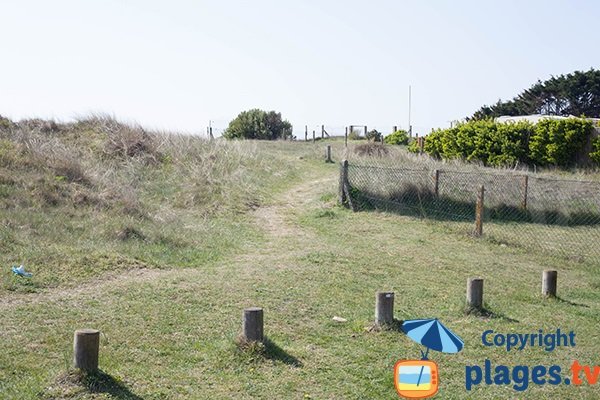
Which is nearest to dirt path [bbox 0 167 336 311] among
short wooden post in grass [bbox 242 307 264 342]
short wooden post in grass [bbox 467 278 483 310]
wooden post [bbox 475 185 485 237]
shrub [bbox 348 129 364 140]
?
short wooden post in grass [bbox 242 307 264 342]

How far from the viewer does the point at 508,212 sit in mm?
15977

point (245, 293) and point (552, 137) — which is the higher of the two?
point (552, 137)

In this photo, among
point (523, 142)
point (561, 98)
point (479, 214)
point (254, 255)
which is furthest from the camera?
point (561, 98)

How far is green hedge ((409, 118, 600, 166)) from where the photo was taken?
22.0 metres

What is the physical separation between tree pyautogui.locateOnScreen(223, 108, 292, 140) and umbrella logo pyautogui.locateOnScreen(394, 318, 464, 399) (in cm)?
3279

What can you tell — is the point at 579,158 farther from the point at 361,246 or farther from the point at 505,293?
the point at 505,293

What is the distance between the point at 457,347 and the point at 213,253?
223 inches

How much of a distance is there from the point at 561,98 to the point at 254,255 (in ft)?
123

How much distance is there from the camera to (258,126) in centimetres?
3925

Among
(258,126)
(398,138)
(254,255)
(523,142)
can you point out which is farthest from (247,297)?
(258,126)

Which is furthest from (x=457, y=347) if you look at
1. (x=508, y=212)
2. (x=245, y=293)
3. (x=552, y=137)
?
(x=552, y=137)

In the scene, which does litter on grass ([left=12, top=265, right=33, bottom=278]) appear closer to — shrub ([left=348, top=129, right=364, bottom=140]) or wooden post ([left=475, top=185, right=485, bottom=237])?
wooden post ([left=475, top=185, right=485, bottom=237])

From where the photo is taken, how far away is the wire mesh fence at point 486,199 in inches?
605

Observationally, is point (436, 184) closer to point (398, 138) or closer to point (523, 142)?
point (523, 142)
